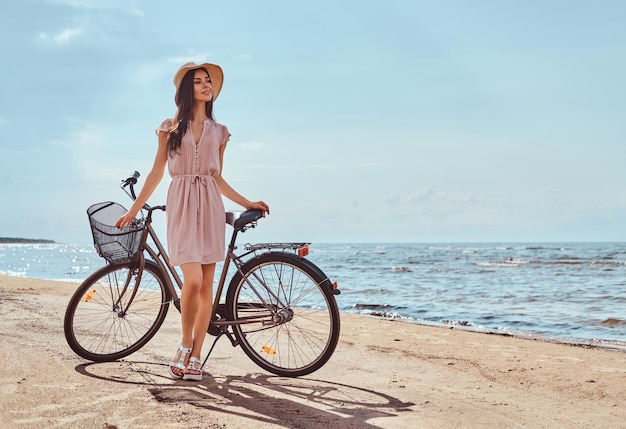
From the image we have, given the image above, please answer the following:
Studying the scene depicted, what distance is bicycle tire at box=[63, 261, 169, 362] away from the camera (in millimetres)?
4559

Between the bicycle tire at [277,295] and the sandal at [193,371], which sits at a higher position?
the bicycle tire at [277,295]

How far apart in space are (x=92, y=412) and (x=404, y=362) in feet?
8.83

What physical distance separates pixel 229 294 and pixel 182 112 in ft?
4.29

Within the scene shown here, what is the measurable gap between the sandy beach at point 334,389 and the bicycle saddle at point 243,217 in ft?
3.53

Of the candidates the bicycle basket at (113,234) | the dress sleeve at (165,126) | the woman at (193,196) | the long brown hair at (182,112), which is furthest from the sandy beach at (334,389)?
the dress sleeve at (165,126)

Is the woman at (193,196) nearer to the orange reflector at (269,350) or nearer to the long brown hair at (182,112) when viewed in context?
the long brown hair at (182,112)

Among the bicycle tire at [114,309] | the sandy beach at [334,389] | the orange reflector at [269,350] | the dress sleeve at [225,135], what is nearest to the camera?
the sandy beach at [334,389]

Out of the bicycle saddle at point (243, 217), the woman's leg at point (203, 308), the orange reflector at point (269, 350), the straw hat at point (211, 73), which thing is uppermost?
the straw hat at point (211, 73)

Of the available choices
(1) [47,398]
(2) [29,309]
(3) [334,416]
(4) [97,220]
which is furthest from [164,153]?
(2) [29,309]

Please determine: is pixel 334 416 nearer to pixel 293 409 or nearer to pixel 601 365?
pixel 293 409

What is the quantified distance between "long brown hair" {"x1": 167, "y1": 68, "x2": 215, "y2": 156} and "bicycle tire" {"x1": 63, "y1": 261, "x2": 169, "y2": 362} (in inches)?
42.2

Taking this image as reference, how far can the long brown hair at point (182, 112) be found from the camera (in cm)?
403

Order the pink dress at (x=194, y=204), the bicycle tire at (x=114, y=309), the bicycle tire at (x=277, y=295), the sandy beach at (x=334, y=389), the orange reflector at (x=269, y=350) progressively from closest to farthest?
the sandy beach at (x=334, y=389) → the pink dress at (x=194, y=204) → the bicycle tire at (x=277, y=295) → the orange reflector at (x=269, y=350) → the bicycle tire at (x=114, y=309)

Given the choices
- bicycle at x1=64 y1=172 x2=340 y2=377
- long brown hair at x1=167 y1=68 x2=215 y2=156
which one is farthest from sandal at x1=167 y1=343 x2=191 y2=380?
long brown hair at x1=167 y1=68 x2=215 y2=156
